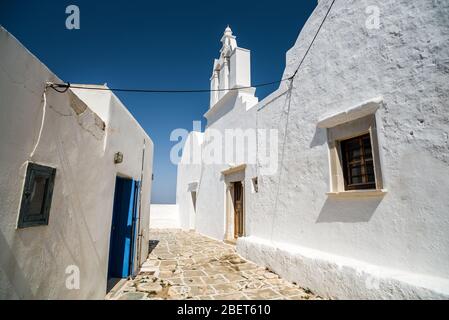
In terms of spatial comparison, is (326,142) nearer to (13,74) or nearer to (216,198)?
(13,74)

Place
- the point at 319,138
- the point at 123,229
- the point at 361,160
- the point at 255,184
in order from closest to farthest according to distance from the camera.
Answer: the point at 361,160 < the point at 319,138 < the point at 123,229 < the point at 255,184

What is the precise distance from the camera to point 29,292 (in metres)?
1.98

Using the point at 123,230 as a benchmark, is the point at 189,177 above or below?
above

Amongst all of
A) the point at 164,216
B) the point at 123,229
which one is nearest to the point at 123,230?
the point at 123,229

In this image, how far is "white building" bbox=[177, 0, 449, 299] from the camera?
2.95 meters

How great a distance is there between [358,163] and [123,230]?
4529 millimetres

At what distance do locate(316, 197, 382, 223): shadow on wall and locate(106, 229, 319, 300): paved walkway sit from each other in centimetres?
128

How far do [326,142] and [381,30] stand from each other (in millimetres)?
1860

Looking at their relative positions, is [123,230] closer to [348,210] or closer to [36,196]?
[36,196]

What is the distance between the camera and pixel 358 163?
403 centimetres

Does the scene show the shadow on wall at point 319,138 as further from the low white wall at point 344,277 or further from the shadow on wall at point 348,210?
the low white wall at point 344,277

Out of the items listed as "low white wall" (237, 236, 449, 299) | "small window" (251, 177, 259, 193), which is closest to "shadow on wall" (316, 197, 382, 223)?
"low white wall" (237, 236, 449, 299)

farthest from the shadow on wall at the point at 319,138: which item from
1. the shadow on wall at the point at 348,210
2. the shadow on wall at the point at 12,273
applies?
the shadow on wall at the point at 12,273
